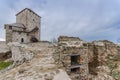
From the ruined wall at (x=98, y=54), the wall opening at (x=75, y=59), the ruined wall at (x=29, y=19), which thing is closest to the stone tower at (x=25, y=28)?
the ruined wall at (x=29, y=19)

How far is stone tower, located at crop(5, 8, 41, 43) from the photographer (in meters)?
29.1

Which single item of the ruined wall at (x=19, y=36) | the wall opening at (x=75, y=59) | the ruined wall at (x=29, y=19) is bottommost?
the wall opening at (x=75, y=59)

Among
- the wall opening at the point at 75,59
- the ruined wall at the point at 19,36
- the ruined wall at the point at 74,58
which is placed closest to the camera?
the ruined wall at the point at 74,58

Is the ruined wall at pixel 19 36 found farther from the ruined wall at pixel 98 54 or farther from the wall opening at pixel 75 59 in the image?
the wall opening at pixel 75 59

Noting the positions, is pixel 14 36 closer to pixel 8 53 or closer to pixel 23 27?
pixel 23 27

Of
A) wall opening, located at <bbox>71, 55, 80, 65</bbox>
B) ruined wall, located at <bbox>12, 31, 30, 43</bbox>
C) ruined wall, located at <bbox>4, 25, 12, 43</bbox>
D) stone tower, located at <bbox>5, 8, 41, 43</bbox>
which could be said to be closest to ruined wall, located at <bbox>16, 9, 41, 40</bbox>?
stone tower, located at <bbox>5, 8, 41, 43</bbox>

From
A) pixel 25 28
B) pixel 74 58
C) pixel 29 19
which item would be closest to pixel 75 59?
pixel 74 58

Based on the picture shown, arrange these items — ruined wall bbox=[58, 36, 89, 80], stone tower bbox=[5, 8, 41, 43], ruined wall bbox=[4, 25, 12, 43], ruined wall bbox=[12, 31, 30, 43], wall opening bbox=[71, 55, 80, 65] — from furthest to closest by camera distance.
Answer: ruined wall bbox=[12, 31, 30, 43] → stone tower bbox=[5, 8, 41, 43] → ruined wall bbox=[4, 25, 12, 43] → wall opening bbox=[71, 55, 80, 65] → ruined wall bbox=[58, 36, 89, 80]

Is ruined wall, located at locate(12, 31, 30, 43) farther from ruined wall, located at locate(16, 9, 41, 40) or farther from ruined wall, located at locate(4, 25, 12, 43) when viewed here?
ruined wall, located at locate(16, 9, 41, 40)

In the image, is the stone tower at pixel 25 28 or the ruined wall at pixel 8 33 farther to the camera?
the stone tower at pixel 25 28

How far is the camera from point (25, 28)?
31141 mm

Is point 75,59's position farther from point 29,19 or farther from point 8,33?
point 29,19

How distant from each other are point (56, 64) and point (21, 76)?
132cm

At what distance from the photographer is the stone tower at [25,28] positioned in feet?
95.5
